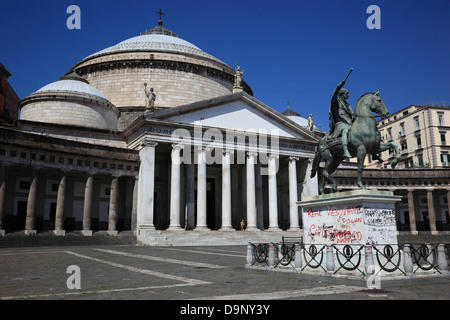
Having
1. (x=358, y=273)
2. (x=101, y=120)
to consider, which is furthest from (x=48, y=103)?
(x=358, y=273)

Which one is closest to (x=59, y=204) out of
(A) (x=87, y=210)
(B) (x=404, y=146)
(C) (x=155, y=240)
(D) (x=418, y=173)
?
(A) (x=87, y=210)

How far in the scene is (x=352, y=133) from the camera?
1285 centimetres

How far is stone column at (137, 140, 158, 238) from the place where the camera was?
30.4 meters

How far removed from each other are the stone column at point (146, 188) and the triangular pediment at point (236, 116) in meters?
2.82

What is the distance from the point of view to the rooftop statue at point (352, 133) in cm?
1270

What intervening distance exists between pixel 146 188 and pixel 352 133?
21.3 m

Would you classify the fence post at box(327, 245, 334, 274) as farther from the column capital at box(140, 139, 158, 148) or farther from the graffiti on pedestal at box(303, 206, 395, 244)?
the column capital at box(140, 139, 158, 148)

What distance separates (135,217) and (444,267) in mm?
26623

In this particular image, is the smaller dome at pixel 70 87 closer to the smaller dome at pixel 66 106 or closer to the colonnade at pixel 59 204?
the smaller dome at pixel 66 106

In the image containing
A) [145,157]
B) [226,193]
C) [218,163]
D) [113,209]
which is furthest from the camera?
[218,163]

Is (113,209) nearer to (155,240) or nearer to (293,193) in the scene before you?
(155,240)

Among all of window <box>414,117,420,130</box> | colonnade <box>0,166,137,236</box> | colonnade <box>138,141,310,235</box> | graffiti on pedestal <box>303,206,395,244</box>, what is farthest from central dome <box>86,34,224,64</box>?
graffiti on pedestal <box>303,206,395,244</box>

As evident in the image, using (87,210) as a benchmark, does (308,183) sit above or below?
above
